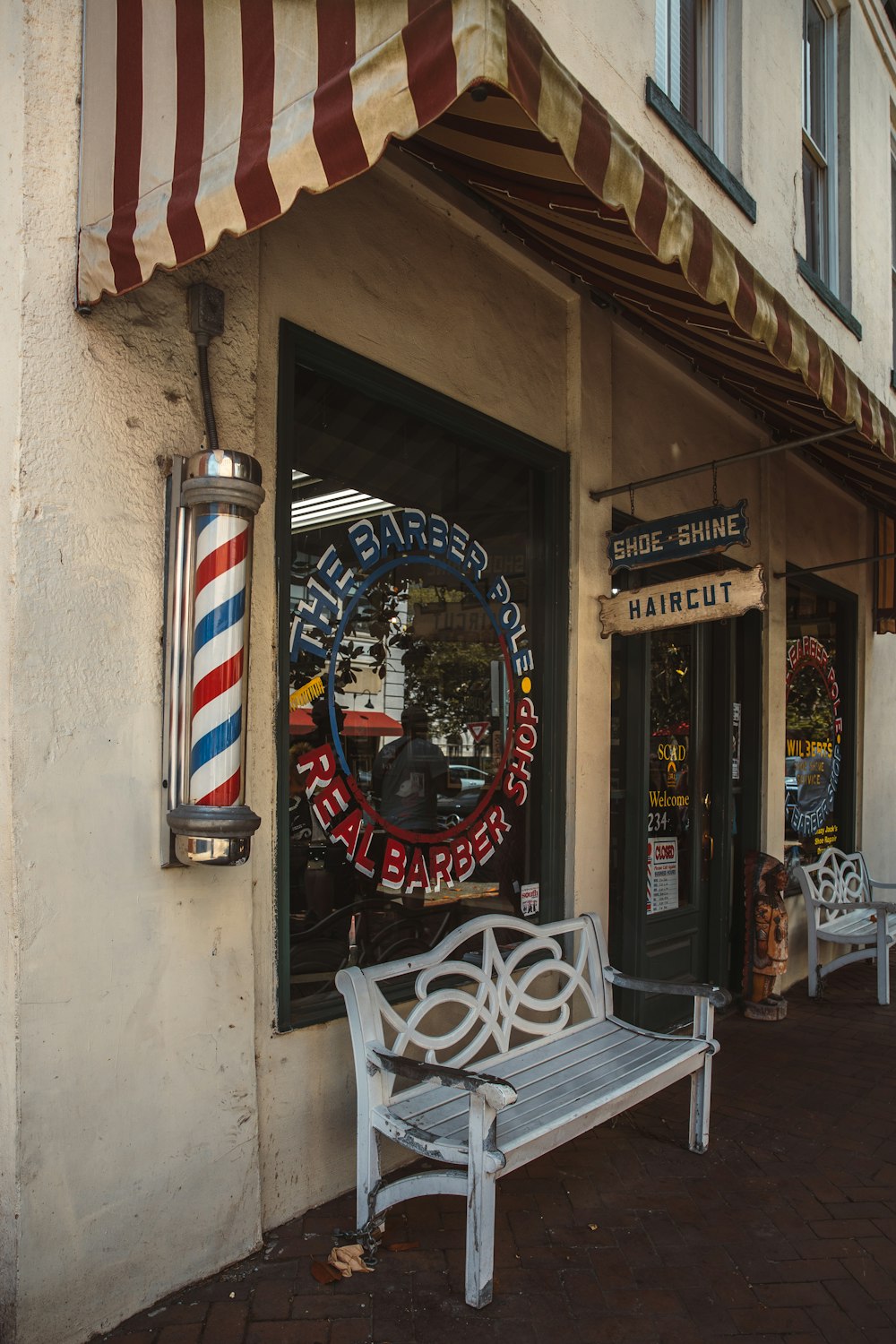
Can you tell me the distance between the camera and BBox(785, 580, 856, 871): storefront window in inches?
283

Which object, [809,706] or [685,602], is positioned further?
[809,706]

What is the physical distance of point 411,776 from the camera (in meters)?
3.93

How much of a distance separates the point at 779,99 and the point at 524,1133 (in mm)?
6254

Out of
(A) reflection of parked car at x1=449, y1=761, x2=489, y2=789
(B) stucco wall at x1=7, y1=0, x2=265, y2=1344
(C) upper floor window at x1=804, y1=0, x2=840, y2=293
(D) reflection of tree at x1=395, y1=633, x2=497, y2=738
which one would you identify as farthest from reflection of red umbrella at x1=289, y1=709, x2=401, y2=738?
(C) upper floor window at x1=804, y1=0, x2=840, y2=293

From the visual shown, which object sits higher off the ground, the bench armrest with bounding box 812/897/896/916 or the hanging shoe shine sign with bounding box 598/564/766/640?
the hanging shoe shine sign with bounding box 598/564/766/640

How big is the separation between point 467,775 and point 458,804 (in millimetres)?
144

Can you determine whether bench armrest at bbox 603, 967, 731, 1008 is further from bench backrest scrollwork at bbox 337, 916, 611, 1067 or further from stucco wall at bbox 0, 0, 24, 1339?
stucco wall at bbox 0, 0, 24, 1339

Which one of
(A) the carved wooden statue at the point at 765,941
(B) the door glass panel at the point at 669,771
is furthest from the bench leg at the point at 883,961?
(B) the door glass panel at the point at 669,771

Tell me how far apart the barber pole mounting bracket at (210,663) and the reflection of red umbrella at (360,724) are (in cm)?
73

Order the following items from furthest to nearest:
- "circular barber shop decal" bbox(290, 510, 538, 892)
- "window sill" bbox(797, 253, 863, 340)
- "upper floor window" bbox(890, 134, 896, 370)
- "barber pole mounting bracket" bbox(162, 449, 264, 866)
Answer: "upper floor window" bbox(890, 134, 896, 370) → "window sill" bbox(797, 253, 863, 340) → "circular barber shop decal" bbox(290, 510, 538, 892) → "barber pole mounting bracket" bbox(162, 449, 264, 866)

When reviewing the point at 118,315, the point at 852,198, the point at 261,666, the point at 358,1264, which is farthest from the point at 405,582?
the point at 852,198

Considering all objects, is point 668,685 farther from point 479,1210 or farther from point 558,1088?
point 479,1210

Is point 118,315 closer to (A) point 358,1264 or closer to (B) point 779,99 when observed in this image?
Answer: (A) point 358,1264

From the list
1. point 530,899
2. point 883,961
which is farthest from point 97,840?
point 883,961
